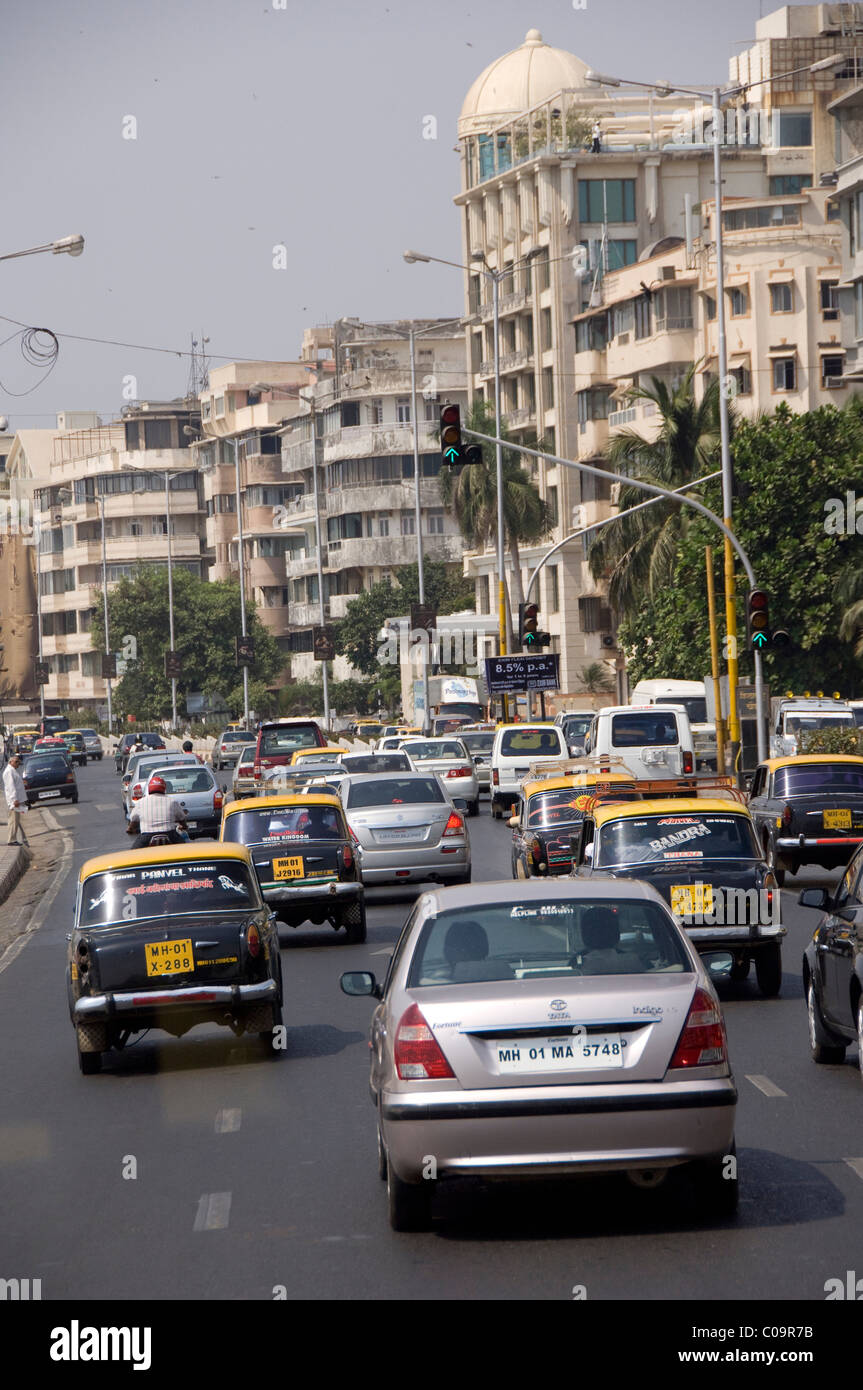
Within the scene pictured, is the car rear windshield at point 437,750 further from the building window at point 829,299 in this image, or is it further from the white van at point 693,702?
the building window at point 829,299

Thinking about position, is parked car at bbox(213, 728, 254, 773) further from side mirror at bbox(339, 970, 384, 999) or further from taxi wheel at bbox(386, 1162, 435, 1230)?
taxi wheel at bbox(386, 1162, 435, 1230)

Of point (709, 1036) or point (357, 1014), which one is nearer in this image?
point (709, 1036)

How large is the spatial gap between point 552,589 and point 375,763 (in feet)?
183

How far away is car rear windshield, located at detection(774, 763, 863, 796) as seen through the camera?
26156 millimetres

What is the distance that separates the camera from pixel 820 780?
26.3 metres

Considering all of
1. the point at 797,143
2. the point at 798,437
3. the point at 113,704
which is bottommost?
the point at 113,704

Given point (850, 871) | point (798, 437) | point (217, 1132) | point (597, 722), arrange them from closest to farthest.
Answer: point (217, 1132) → point (850, 871) → point (597, 722) → point (798, 437)

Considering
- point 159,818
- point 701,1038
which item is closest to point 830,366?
point 159,818

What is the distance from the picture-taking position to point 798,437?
187ft

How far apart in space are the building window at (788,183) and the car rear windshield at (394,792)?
69.6m
